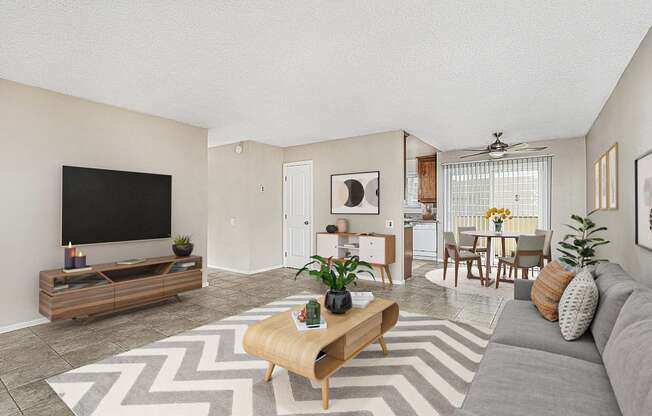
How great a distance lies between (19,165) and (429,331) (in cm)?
451

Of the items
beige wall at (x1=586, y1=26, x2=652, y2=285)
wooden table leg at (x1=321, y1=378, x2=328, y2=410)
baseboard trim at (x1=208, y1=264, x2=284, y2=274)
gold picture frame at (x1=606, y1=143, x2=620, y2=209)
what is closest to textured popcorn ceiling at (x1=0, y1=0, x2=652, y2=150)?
beige wall at (x1=586, y1=26, x2=652, y2=285)

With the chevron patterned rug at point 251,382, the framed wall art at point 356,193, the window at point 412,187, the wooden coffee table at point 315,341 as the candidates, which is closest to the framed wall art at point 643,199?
the chevron patterned rug at point 251,382

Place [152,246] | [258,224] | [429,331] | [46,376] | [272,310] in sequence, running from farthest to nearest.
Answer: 1. [258,224]
2. [152,246]
3. [272,310]
4. [429,331]
5. [46,376]

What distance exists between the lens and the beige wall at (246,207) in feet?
19.5

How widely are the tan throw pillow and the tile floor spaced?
3.64 feet

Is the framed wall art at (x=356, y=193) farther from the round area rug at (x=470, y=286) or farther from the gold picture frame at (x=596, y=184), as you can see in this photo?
the gold picture frame at (x=596, y=184)

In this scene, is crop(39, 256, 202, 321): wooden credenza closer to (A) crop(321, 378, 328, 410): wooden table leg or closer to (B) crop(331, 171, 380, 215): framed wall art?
(B) crop(331, 171, 380, 215): framed wall art

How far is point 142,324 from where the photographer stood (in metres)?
3.37

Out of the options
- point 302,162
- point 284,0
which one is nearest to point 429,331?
point 284,0

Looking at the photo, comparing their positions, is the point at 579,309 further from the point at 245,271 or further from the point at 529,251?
the point at 245,271

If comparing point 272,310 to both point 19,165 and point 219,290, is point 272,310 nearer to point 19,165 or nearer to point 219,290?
point 219,290

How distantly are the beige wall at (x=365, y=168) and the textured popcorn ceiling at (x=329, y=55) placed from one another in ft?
3.07

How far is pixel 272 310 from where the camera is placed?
3.80m

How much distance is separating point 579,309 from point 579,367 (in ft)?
1.48
